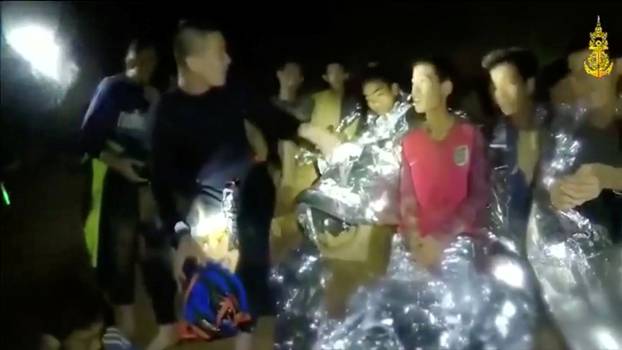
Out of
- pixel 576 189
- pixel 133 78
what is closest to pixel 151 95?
pixel 133 78

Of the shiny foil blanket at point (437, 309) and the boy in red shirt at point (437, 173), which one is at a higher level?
the boy in red shirt at point (437, 173)

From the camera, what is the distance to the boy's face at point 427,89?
117cm

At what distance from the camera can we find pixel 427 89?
117 centimetres

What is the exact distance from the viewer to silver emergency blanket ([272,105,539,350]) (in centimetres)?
112

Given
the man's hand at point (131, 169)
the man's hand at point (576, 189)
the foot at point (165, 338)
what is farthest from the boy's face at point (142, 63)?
the man's hand at point (576, 189)

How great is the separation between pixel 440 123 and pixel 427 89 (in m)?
0.04

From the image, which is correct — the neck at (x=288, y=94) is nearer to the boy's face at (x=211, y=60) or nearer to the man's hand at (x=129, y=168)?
the boy's face at (x=211, y=60)

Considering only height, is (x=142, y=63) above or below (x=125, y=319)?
above

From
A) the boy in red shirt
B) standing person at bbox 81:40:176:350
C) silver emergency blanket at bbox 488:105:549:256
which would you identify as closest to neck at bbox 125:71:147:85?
standing person at bbox 81:40:176:350

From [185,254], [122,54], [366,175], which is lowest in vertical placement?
[185,254]

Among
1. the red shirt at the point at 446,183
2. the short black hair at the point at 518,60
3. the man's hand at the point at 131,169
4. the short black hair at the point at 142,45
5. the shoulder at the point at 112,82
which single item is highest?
the short black hair at the point at 518,60

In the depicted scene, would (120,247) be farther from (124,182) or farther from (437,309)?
(437,309)

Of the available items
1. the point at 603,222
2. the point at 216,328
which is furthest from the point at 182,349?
the point at 603,222

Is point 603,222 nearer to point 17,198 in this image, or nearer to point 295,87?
point 295,87
